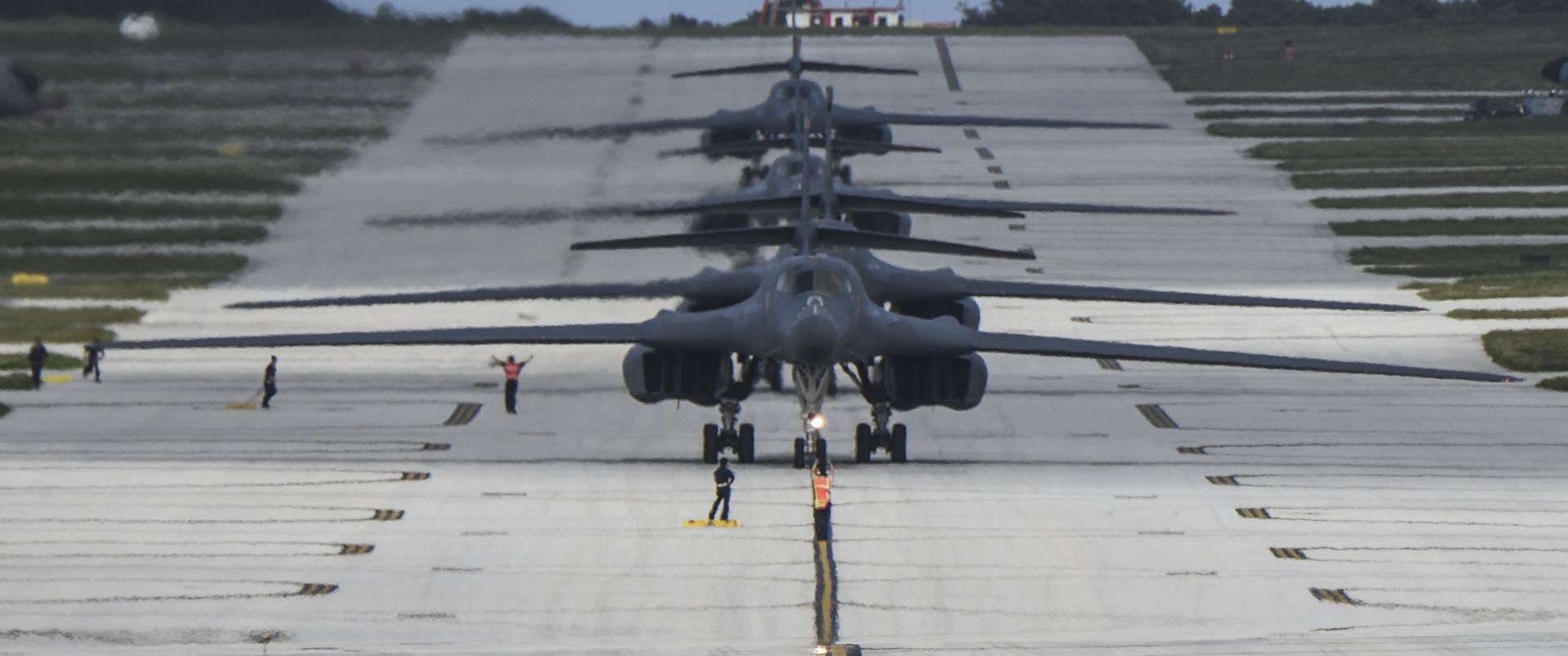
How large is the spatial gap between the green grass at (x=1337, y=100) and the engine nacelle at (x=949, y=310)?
60.7m

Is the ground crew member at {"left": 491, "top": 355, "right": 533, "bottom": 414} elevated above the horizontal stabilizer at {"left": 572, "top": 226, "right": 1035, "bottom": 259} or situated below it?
below

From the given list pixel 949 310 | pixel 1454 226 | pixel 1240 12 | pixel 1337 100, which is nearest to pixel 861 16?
pixel 1240 12

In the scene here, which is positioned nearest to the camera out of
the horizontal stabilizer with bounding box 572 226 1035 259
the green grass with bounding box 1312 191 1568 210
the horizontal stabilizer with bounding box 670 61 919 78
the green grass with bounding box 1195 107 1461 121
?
the horizontal stabilizer with bounding box 572 226 1035 259

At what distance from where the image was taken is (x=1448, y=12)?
149 m

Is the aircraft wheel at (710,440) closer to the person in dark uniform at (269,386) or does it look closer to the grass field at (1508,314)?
the person in dark uniform at (269,386)

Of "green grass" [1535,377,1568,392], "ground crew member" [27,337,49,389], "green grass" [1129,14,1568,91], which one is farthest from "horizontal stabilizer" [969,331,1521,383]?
"green grass" [1129,14,1568,91]

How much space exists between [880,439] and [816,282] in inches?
142

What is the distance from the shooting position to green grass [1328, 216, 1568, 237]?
249 ft

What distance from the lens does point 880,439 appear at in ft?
133

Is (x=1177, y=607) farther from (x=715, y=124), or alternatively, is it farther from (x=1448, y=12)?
(x=1448, y=12)

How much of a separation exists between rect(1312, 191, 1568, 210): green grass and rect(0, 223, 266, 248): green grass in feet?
115

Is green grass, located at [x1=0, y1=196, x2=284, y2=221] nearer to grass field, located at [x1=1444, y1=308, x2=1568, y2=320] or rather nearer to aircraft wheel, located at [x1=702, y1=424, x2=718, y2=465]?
aircraft wheel, located at [x1=702, y1=424, x2=718, y2=465]

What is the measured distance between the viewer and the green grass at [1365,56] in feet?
365

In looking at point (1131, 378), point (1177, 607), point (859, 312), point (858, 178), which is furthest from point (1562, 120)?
point (1177, 607)
